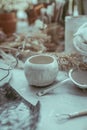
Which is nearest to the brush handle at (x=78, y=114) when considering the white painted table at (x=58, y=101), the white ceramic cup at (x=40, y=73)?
the white painted table at (x=58, y=101)

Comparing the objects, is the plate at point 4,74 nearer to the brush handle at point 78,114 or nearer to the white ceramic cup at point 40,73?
the white ceramic cup at point 40,73

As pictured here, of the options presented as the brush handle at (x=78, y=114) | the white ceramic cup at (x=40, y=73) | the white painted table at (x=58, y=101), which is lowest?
the white painted table at (x=58, y=101)

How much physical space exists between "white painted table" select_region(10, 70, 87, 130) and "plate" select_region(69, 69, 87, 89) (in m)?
0.02

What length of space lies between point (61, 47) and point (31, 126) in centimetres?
103

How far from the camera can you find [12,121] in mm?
583

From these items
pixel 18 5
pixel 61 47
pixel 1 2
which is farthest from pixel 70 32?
pixel 18 5

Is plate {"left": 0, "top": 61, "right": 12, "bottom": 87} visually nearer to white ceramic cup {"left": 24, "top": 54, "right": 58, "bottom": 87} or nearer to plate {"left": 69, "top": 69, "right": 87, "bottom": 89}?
white ceramic cup {"left": 24, "top": 54, "right": 58, "bottom": 87}

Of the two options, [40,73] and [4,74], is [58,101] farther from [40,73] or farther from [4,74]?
[4,74]

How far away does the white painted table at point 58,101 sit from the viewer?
0.57 m

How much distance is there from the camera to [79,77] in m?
0.75

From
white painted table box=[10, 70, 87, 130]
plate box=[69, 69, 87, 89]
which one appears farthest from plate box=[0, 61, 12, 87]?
plate box=[69, 69, 87, 89]

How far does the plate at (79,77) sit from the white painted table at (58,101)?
2cm

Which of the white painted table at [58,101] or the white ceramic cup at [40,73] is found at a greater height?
the white ceramic cup at [40,73]

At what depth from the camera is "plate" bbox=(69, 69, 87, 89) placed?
718 mm
